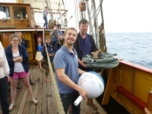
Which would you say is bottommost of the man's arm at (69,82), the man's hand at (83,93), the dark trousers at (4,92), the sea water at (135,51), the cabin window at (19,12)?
the sea water at (135,51)

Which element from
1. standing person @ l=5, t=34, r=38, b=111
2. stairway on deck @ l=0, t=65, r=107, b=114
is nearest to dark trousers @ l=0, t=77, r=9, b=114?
standing person @ l=5, t=34, r=38, b=111

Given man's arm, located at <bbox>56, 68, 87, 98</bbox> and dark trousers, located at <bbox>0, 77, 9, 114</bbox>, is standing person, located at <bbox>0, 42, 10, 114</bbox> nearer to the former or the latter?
dark trousers, located at <bbox>0, 77, 9, 114</bbox>

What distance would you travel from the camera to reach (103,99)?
335 cm

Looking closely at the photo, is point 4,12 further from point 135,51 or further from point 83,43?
point 135,51

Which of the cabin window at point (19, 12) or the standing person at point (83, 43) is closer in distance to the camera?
the standing person at point (83, 43)

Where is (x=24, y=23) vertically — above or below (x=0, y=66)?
above

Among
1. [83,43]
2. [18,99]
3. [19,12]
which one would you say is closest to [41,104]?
[18,99]

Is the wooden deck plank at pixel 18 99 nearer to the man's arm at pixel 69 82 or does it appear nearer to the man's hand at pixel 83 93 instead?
the man's arm at pixel 69 82

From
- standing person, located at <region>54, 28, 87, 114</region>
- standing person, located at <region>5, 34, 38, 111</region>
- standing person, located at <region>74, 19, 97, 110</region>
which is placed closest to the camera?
standing person, located at <region>54, 28, 87, 114</region>

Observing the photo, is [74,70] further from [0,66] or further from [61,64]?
[0,66]

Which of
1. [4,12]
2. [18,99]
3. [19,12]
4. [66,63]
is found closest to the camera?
[66,63]

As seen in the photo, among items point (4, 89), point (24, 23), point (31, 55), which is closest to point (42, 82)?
point (4, 89)

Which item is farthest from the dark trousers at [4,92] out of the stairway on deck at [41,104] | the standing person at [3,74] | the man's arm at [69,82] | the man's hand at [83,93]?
the man's hand at [83,93]

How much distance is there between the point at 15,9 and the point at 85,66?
20.9ft
